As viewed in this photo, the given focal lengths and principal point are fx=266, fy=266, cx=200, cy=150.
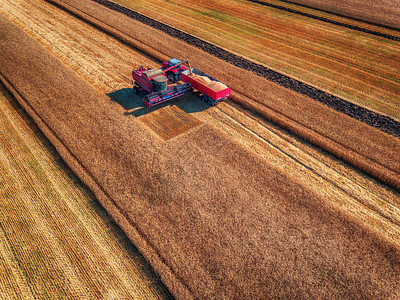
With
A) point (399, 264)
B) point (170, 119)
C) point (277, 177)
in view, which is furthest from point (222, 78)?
point (399, 264)

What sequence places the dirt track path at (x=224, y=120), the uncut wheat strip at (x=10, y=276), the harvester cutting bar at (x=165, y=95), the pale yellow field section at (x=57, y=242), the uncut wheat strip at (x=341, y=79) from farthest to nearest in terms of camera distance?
the uncut wheat strip at (x=341, y=79) < the harvester cutting bar at (x=165, y=95) < the dirt track path at (x=224, y=120) < the pale yellow field section at (x=57, y=242) < the uncut wheat strip at (x=10, y=276)

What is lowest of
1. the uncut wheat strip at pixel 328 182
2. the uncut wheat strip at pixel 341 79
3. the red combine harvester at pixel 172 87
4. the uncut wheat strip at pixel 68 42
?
the uncut wheat strip at pixel 328 182

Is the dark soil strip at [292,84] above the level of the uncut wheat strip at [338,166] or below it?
above

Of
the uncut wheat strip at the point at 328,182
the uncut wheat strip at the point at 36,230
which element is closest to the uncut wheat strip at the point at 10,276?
the uncut wheat strip at the point at 36,230

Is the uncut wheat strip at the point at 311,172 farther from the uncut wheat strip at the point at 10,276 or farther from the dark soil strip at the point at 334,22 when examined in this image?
the dark soil strip at the point at 334,22

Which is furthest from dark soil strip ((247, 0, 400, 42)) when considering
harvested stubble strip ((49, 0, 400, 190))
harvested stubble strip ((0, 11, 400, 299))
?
harvested stubble strip ((0, 11, 400, 299))
